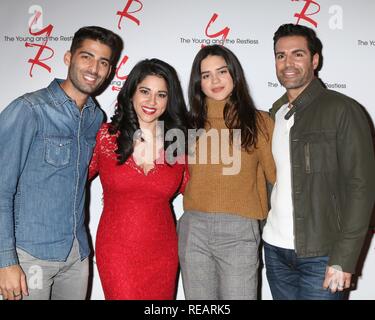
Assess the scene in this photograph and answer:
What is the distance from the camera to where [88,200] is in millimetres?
2900

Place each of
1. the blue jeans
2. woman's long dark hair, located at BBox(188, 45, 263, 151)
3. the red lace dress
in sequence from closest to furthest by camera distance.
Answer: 1. the blue jeans
2. the red lace dress
3. woman's long dark hair, located at BBox(188, 45, 263, 151)

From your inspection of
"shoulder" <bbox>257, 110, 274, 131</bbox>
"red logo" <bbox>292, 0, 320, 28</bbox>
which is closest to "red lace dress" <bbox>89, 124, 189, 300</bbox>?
"shoulder" <bbox>257, 110, 274, 131</bbox>

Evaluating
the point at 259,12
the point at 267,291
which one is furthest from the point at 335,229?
the point at 259,12

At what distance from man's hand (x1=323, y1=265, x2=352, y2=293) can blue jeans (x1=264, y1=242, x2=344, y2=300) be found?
0.27 ft

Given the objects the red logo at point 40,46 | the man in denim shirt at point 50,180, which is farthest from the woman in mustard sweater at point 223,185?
the red logo at point 40,46

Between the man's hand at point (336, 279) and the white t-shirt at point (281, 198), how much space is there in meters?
0.23

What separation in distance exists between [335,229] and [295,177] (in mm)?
324

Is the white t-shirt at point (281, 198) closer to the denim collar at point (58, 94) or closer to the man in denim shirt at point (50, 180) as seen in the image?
the man in denim shirt at point (50, 180)

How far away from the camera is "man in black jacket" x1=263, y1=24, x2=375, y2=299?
→ 5.89 ft

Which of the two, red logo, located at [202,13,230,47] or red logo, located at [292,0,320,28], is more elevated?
red logo, located at [292,0,320,28]

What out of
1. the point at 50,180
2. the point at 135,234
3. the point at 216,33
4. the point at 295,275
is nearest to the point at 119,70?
the point at 216,33

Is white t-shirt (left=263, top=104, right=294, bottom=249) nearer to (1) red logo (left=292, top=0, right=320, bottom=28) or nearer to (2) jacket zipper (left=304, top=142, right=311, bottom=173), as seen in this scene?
(2) jacket zipper (left=304, top=142, right=311, bottom=173)

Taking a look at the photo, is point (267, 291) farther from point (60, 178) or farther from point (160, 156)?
point (60, 178)
